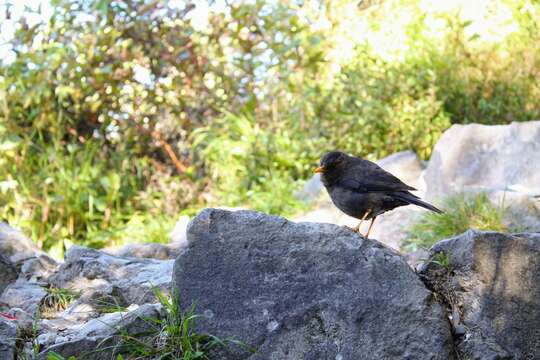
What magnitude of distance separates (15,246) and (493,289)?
Result: 3551 mm

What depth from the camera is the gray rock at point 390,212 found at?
6.71 meters

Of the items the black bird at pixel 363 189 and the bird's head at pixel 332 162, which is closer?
the black bird at pixel 363 189

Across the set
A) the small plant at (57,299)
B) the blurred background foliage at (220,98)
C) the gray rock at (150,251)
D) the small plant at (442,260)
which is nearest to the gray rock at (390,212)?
the blurred background foliage at (220,98)

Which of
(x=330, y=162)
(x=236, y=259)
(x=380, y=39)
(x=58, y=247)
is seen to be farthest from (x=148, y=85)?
(x=236, y=259)

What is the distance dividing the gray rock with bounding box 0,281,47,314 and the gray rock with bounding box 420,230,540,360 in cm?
228

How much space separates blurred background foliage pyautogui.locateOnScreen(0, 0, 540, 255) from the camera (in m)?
8.50

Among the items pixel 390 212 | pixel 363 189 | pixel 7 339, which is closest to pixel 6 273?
pixel 7 339

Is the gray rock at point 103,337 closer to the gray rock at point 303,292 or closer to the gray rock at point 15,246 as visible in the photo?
the gray rock at point 303,292

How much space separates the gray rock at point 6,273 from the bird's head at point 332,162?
223cm

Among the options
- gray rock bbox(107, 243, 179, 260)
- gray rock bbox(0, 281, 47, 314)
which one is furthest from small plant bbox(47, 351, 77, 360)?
gray rock bbox(107, 243, 179, 260)

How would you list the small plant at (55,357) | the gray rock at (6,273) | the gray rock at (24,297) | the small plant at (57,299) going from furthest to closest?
the gray rock at (6,273)
the small plant at (57,299)
the gray rock at (24,297)
the small plant at (55,357)

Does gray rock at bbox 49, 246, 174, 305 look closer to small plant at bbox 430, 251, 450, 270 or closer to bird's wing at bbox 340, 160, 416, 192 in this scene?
bird's wing at bbox 340, 160, 416, 192

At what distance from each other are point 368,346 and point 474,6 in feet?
24.2

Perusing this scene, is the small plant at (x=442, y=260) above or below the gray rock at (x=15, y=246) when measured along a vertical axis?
above
